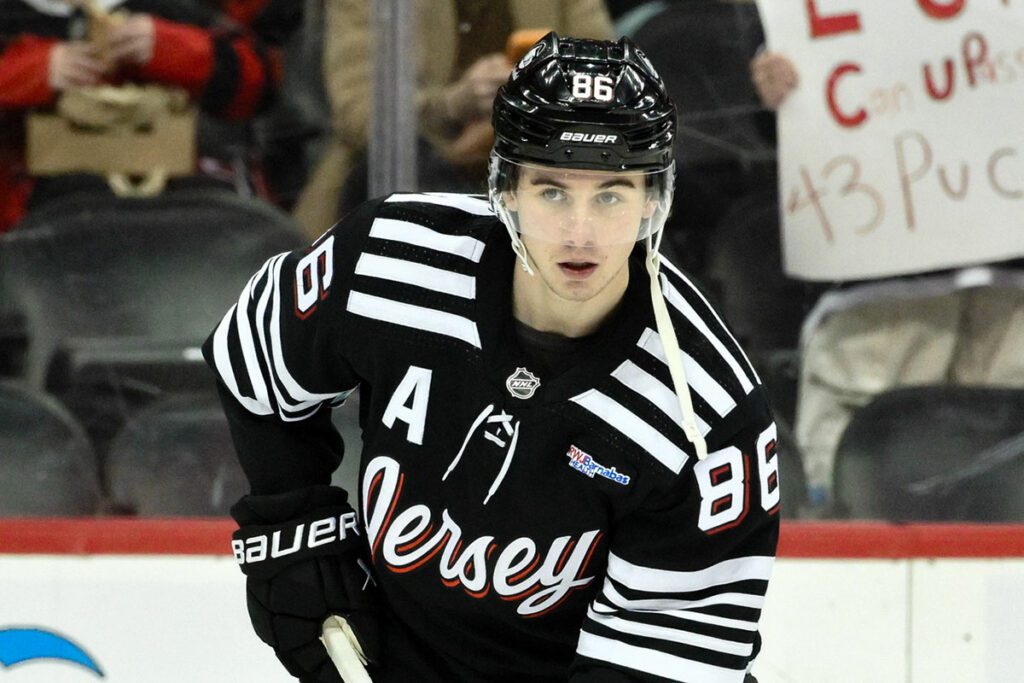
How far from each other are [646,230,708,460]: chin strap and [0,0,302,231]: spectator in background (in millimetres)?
1488

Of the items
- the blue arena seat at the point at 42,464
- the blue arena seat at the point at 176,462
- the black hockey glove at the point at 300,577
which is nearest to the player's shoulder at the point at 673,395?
the black hockey glove at the point at 300,577

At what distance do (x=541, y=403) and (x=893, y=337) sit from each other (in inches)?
53.8

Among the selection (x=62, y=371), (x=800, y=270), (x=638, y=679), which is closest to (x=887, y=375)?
(x=800, y=270)

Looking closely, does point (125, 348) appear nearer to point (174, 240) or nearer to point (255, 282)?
point (174, 240)

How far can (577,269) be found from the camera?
4.25ft

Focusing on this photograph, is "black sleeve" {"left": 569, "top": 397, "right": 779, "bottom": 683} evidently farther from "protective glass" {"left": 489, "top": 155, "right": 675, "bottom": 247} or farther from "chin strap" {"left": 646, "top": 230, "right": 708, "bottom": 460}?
"protective glass" {"left": 489, "top": 155, "right": 675, "bottom": 247}

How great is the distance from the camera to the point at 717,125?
2611mm

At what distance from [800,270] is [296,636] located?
1356 mm

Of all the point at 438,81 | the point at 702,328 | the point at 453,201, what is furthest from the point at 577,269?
the point at 438,81

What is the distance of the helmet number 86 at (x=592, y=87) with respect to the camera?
1.27 meters

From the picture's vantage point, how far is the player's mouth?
4.23ft

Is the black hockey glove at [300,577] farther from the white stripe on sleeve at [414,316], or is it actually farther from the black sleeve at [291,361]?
the white stripe on sleeve at [414,316]

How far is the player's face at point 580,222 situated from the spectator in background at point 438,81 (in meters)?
1.26

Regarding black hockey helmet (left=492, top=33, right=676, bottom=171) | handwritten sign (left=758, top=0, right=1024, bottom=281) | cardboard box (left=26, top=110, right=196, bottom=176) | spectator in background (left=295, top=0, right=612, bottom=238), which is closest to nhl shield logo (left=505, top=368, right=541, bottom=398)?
black hockey helmet (left=492, top=33, right=676, bottom=171)
